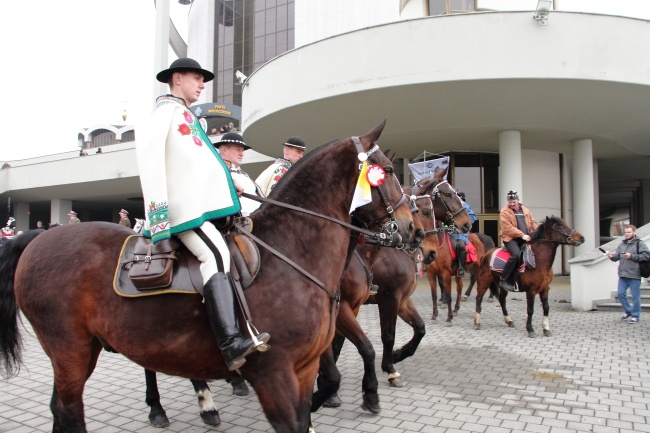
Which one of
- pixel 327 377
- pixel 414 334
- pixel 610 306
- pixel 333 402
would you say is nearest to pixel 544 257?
pixel 414 334

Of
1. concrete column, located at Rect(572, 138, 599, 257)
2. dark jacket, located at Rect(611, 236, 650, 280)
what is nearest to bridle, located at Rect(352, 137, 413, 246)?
dark jacket, located at Rect(611, 236, 650, 280)

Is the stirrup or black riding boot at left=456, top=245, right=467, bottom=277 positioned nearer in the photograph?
the stirrup

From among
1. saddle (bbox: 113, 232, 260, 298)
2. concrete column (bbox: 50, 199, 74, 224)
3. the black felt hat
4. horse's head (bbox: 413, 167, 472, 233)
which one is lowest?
saddle (bbox: 113, 232, 260, 298)

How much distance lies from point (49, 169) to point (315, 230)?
107 ft

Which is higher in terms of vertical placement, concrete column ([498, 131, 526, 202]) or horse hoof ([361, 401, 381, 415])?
concrete column ([498, 131, 526, 202])

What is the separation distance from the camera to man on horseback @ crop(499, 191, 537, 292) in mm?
9227

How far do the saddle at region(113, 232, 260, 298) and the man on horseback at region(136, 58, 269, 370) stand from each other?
0.09 meters

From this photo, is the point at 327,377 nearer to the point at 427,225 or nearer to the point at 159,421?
the point at 159,421

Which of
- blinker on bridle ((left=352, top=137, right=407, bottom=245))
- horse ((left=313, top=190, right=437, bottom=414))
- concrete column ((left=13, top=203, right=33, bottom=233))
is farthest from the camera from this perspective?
concrete column ((left=13, top=203, right=33, bottom=233))

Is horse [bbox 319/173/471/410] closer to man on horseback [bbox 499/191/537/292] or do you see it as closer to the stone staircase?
man on horseback [bbox 499/191/537/292]

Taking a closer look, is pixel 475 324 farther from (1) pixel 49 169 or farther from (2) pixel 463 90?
(1) pixel 49 169

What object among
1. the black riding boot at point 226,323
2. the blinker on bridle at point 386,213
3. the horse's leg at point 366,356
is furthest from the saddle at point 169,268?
the horse's leg at point 366,356

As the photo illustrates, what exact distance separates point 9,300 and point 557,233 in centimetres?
869

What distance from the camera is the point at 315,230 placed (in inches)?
127
